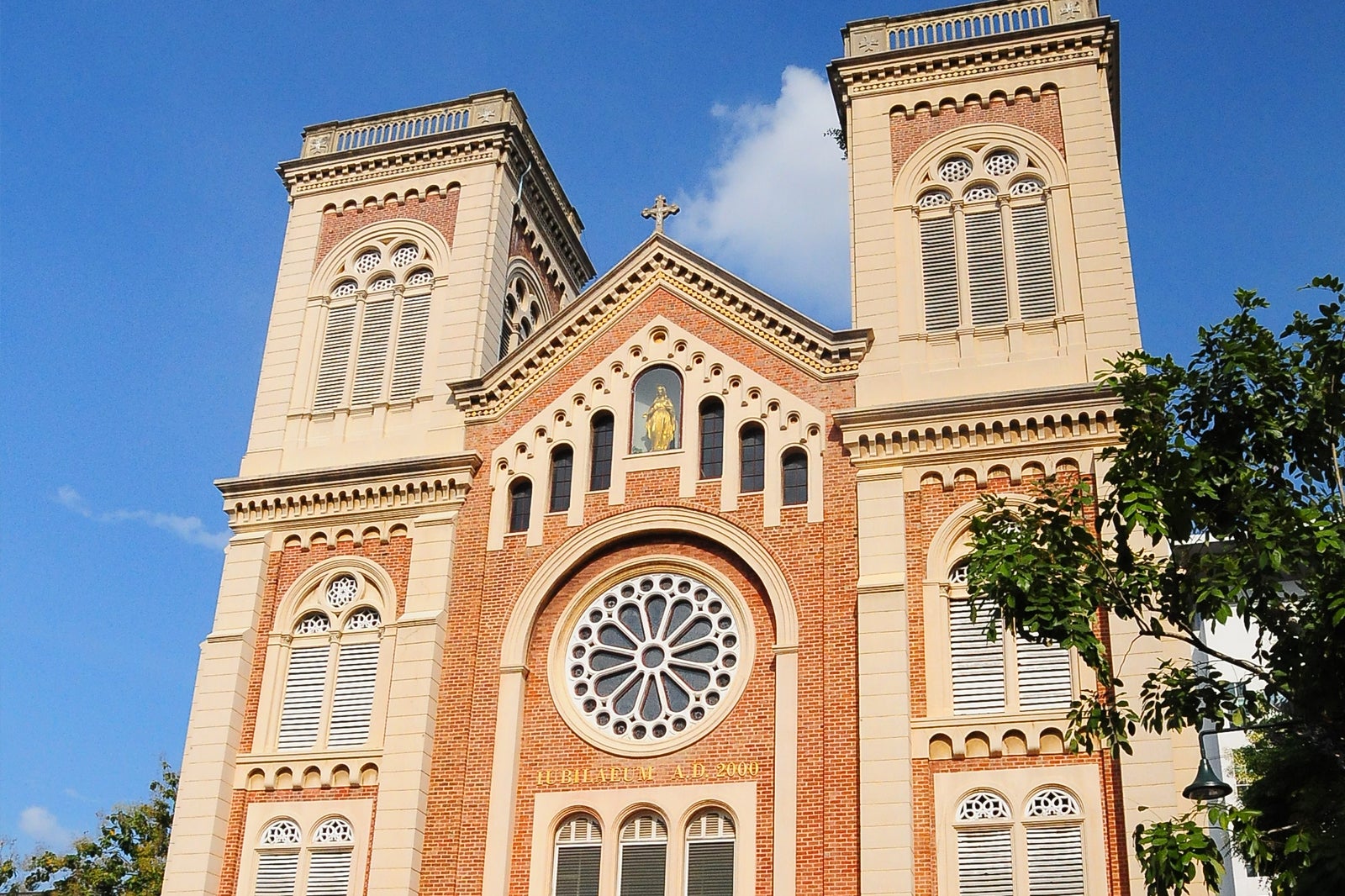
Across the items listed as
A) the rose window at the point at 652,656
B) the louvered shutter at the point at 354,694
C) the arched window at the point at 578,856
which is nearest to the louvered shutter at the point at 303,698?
the louvered shutter at the point at 354,694

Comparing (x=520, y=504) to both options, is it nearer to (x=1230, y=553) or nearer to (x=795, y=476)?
(x=795, y=476)

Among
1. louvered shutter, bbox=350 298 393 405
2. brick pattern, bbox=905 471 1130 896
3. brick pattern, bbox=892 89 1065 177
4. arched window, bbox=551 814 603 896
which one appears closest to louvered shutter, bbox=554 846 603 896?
arched window, bbox=551 814 603 896

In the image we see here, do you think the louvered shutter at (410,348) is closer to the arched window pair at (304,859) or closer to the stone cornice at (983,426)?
the arched window pair at (304,859)

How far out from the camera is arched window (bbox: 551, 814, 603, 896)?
77.8ft

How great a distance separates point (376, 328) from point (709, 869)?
43.5ft

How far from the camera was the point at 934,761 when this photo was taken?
74.3ft

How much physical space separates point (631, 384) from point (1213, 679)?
47.5ft

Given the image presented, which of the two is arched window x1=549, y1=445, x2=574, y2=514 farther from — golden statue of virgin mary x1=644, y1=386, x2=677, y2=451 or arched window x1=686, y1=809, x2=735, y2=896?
arched window x1=686, y1=809, x2=735, y2=896

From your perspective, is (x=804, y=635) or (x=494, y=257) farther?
(x=494, y=257)

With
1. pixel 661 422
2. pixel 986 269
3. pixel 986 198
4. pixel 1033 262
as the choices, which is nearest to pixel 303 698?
pixel 661 422

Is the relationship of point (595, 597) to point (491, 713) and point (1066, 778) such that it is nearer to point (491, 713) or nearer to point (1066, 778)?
point (491, 713)

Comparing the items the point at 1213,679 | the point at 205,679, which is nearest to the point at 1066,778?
the point at 1213,679

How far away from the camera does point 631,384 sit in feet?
91.0

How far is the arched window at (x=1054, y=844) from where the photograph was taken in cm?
2139
